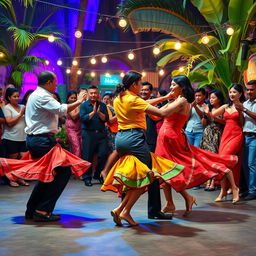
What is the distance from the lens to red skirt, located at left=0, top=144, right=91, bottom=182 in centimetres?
498

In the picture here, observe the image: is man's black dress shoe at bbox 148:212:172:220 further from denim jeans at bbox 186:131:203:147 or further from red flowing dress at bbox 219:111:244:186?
denim jeans at bbox 186:131:203:147

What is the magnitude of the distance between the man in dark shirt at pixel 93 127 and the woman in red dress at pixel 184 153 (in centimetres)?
299

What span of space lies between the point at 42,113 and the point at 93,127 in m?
3.35

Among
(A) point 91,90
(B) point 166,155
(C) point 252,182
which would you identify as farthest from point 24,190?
(C) point 252,182

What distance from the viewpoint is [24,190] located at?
7605 mm

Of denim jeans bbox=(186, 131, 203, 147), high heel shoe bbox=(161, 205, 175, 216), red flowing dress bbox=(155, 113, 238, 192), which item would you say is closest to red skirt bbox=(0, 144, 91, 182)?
red flowing dress bbox=(155, 113, 238, 192)

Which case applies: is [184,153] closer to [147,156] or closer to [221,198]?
[147,156]

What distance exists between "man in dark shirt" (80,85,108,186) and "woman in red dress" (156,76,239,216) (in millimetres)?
2985

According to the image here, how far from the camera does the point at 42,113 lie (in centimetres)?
518

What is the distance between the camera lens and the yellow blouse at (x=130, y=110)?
4.76 metres

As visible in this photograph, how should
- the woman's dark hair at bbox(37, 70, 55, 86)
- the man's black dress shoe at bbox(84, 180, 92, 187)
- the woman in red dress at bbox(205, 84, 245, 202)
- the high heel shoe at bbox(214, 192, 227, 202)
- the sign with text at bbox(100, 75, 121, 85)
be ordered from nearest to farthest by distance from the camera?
the woman's dark hair at bbox(37, 70, 55, 86) → the high heel shoe at bbox(214, 192, 227, 202) → the woman in red dress at bbox(205, 84, 245, 202) → the man's black dress shoe at bbox(84, 180, 92, 187) → the sign with text at bbox(100, 75, 121, 85)

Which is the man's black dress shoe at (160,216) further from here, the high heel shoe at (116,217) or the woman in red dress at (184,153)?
the high heel shoe at (116,217)

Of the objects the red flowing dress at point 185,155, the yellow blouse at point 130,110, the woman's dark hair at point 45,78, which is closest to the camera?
the yellow blouse at point 130,110

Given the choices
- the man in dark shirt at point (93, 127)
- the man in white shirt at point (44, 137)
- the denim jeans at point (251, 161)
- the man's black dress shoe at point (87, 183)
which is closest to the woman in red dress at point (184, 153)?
the man in white shirt at point (44, 137)
